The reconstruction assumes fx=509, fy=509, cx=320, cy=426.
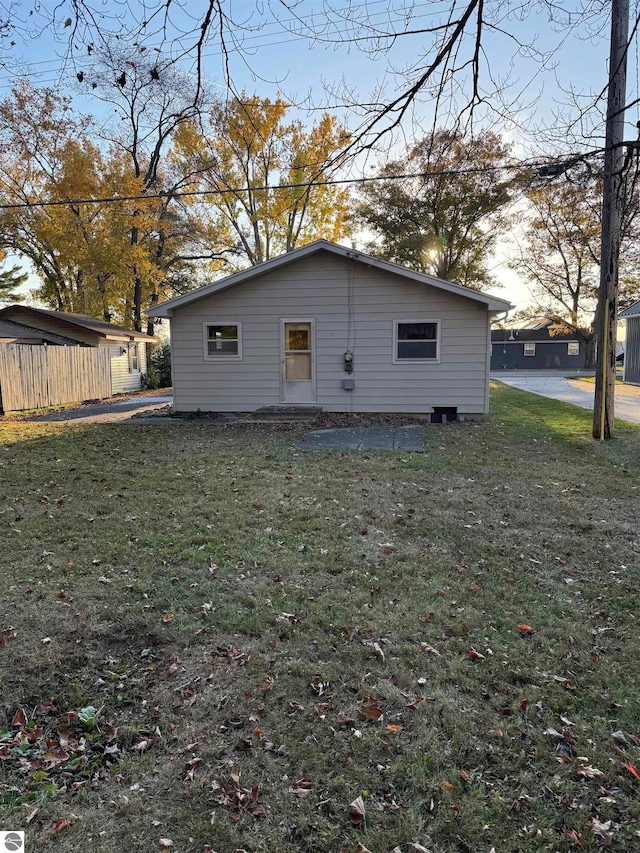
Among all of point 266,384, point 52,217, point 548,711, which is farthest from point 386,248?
point 548,711

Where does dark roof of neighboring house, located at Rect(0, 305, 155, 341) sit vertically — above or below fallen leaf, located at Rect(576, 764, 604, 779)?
above

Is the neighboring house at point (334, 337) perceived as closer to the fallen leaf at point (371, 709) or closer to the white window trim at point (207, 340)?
the white window trim at point (207, 340)

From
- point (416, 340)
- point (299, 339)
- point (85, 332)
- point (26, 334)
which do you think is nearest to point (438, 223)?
point (416, 340)

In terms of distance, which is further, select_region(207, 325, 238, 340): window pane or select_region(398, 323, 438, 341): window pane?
select_region(207, 325, 238, 340): window pane

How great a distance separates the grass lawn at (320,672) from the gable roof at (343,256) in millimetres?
6297

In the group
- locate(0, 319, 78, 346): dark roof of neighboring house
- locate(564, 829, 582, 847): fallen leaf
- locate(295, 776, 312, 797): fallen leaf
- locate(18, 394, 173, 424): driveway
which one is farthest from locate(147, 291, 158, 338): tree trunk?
locate(564, 829, 582, 847): fallen leaf

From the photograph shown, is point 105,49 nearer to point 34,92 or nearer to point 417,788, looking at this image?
point 417,788

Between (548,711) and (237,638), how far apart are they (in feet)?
5.63

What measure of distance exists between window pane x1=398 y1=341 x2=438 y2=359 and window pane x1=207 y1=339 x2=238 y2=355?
4042 mm

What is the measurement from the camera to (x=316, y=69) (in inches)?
128

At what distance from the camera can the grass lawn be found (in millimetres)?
1909

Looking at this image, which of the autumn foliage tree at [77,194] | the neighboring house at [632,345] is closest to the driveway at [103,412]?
the autumn foliage tree at [77,194]

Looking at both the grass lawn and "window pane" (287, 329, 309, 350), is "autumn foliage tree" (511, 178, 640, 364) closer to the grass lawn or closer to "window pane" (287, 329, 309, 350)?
"window pane" (287, 329, 309, 350)

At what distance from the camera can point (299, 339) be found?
40.4ft
